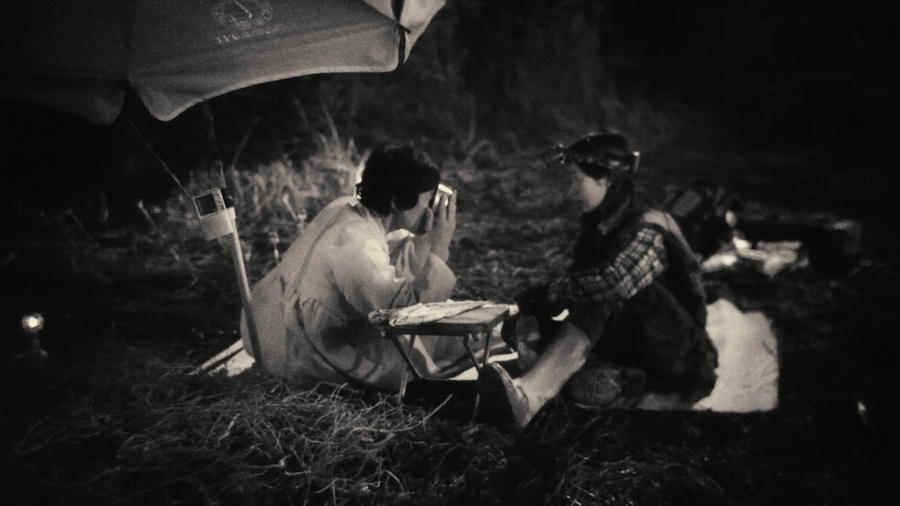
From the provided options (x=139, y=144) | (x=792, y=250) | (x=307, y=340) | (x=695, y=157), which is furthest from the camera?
(x=695, y=157)

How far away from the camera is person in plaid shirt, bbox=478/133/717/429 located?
372 centimetres

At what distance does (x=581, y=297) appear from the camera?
12.3 ft

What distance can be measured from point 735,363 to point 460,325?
209 cm

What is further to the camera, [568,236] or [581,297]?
[568,236]

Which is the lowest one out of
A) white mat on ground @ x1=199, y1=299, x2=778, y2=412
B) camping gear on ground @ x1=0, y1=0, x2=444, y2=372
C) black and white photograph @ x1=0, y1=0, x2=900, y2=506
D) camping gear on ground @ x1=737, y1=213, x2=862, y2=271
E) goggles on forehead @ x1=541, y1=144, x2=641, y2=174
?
camping gear on ground @ x1=737, y1=213, x2=862, y2=271

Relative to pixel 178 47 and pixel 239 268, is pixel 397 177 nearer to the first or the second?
pixel 239 268

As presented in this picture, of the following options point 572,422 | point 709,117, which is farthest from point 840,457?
point 709,117

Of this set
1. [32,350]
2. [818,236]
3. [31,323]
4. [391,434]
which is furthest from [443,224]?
[818,236]

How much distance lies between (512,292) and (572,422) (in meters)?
2.27

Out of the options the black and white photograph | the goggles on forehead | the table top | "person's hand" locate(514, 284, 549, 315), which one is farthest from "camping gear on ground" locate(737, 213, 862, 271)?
the table top

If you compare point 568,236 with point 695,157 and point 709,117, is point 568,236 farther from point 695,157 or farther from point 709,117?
point 709,117

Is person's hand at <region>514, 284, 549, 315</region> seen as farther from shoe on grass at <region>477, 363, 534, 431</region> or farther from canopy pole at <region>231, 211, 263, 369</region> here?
canopy pole at <region>231, 211, 263, 369</region>

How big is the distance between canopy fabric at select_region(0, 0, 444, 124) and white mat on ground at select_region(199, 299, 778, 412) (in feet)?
6.40

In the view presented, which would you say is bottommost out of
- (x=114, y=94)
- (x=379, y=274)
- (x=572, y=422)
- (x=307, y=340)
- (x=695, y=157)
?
(x=695, y=157)
